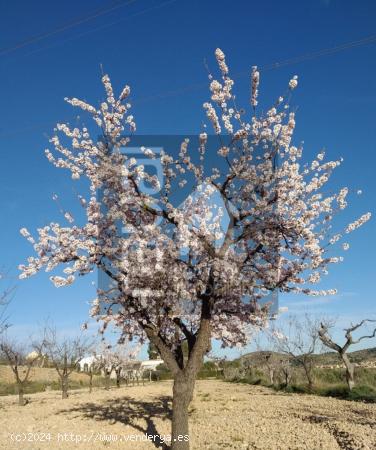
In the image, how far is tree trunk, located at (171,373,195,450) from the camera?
10.2m

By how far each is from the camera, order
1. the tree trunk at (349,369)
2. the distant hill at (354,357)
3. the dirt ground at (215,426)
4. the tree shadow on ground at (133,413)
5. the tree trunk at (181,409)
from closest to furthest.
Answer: the tree trunk at (181,409) → the dirt ground at (215,426) → the tree shadow on ground at (133,413) → the tree trunk at (349,369) → the distant hill at (354,357)

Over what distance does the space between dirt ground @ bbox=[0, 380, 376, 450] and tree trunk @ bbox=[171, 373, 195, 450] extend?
2081 millimetres

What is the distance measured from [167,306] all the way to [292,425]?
6.86 meters

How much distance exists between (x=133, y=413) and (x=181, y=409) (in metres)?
9.33

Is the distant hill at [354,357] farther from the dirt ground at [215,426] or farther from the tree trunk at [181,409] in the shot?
the tree trunk at [181,409]

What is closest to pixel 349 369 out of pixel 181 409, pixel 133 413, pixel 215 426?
pixel 215 426

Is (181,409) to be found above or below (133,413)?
above

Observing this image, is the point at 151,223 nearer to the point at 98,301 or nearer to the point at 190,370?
the point at 98,301

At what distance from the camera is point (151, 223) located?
430 inches

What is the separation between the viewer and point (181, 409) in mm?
10367

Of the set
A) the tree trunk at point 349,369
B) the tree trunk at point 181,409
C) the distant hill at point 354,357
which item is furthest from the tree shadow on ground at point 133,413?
the distant hill at point 354,357

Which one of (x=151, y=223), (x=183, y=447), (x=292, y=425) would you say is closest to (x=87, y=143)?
(x=151, y=223)

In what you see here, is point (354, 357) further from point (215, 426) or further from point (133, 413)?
point (215, 426)

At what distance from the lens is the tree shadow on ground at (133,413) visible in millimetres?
14953
